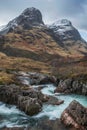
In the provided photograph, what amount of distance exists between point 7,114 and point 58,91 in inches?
1908

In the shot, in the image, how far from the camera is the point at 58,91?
128 meters

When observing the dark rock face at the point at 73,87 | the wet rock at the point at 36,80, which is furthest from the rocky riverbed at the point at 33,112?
the wet rock at the point at 36,80

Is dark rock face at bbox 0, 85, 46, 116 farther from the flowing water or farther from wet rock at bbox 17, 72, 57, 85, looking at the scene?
wet rock at bbox 17, 72, 57, 85

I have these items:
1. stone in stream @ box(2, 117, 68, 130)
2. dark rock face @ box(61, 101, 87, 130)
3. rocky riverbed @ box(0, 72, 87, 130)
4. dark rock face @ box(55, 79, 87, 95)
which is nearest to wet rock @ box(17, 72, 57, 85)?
dark rock face @ box(55, 79, 87, 95)

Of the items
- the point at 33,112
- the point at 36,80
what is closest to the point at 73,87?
the point at 36,80

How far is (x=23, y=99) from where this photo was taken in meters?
87.6

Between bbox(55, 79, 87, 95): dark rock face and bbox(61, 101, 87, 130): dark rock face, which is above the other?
bbox(61, 101, 87, 130): dark rock face

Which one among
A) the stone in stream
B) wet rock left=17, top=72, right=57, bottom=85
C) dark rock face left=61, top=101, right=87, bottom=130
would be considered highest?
dark rock face left=61, top=101, right=87, bottom=130

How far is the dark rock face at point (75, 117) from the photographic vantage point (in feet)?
228

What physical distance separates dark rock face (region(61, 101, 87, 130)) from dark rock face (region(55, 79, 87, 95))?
4959cm

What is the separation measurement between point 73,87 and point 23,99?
46995 mm

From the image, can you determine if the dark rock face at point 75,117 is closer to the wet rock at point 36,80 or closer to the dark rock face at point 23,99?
the dark rock face at point 23,99

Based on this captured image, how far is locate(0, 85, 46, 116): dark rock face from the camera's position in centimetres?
8162

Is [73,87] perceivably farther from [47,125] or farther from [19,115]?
[47,125]
